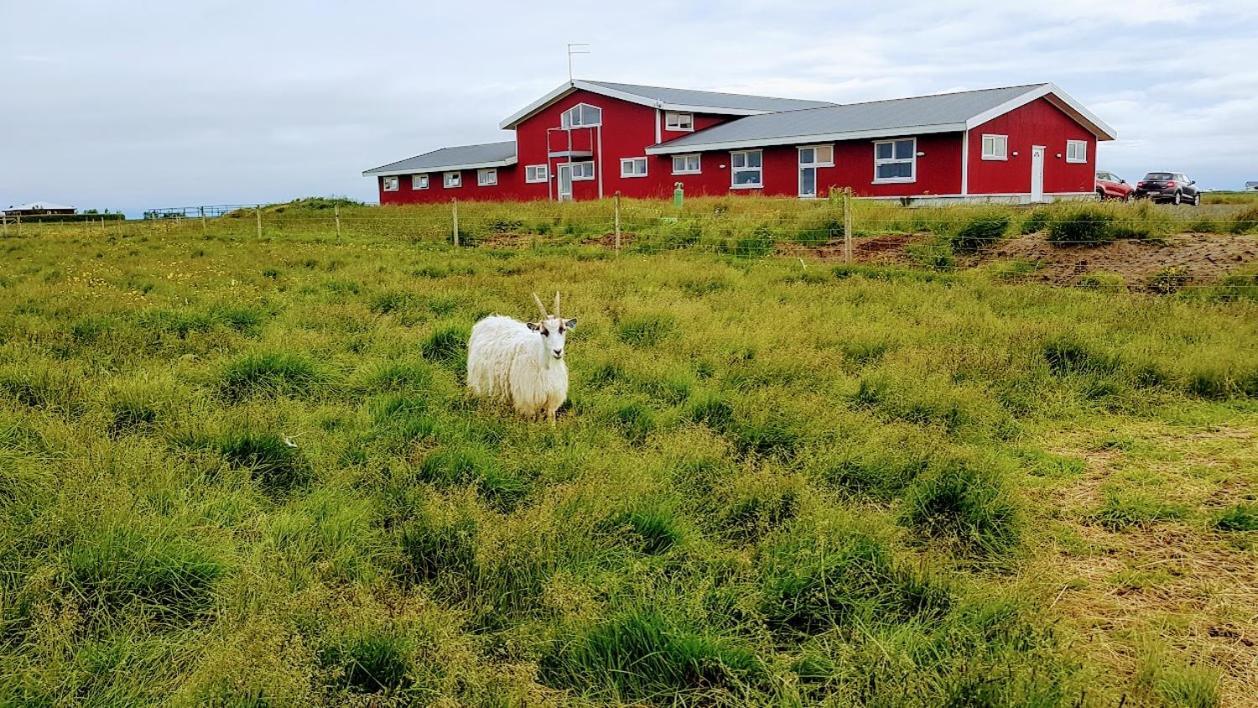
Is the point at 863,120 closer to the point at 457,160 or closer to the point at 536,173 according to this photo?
the point at 536,173

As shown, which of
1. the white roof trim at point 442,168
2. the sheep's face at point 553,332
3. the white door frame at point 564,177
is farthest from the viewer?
the white roof trim at point 442,168

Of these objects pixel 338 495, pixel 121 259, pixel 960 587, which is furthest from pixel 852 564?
pixel 121 259

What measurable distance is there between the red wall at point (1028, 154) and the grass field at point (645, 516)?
18464 mm

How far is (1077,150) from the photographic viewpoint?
3130 centimetres

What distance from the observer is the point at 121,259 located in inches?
697

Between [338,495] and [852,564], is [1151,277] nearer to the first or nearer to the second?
[852,564]

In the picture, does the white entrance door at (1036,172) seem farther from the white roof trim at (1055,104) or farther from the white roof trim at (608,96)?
the white roof trim at (608,96)

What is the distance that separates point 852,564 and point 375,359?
529cm

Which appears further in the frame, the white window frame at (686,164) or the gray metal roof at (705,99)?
the gray metal roof at (705,99)

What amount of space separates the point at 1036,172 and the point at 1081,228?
17.1m

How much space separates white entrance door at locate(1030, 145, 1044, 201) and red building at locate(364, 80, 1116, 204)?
4 centimetres

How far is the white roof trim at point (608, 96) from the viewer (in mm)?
34094

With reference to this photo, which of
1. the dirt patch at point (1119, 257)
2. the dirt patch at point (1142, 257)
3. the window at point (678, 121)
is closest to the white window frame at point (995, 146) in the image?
the window at point (678, 121)

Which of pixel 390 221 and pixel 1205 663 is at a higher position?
pixel 390 221
